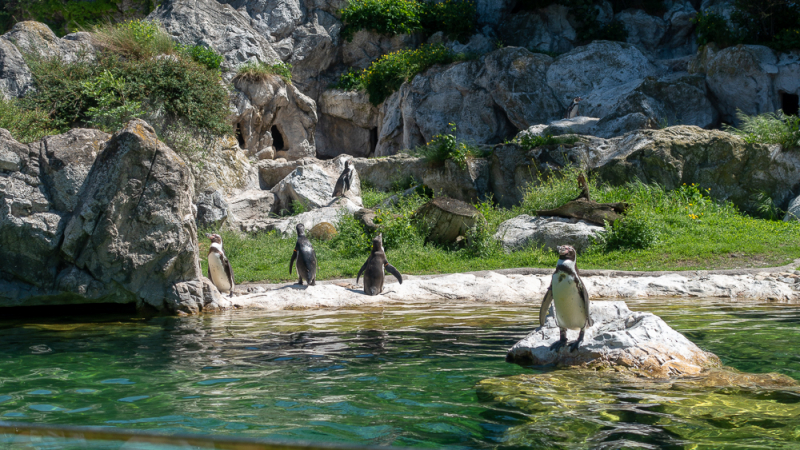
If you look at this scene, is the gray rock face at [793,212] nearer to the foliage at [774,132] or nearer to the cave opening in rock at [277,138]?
the foliage at [774,132]

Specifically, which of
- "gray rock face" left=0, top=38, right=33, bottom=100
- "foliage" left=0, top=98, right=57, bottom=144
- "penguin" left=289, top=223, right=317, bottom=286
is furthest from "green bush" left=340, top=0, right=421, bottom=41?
"penguin" left=289, top=223, right=317, bottom=286

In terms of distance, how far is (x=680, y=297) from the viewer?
895cm

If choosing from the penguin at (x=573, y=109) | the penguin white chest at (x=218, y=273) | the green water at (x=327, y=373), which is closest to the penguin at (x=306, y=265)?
the penguin white chest at (x=218, y=273)

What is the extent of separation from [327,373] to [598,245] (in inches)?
346

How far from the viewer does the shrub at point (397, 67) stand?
2234 centimetres

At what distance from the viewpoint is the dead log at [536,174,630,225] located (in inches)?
485

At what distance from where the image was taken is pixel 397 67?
2311 cm

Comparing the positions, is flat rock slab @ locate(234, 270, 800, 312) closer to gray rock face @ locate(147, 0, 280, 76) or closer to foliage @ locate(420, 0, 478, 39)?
gray rock face @ locate(147, 0, 280, 76)

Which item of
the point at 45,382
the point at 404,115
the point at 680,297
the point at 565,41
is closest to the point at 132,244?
the point at 45,382

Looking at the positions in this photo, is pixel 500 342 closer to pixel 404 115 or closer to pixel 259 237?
pixel 259 237

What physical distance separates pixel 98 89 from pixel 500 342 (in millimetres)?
13392

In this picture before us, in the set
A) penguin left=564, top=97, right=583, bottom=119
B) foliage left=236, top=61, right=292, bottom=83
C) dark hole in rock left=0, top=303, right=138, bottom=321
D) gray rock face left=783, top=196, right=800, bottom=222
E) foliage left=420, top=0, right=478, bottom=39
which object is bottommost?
dark hole in rock left=0, top=303, right=138, bottom=321

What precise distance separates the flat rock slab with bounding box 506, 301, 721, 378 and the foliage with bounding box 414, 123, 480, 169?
1133cm

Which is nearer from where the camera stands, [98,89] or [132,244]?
[132,244]
